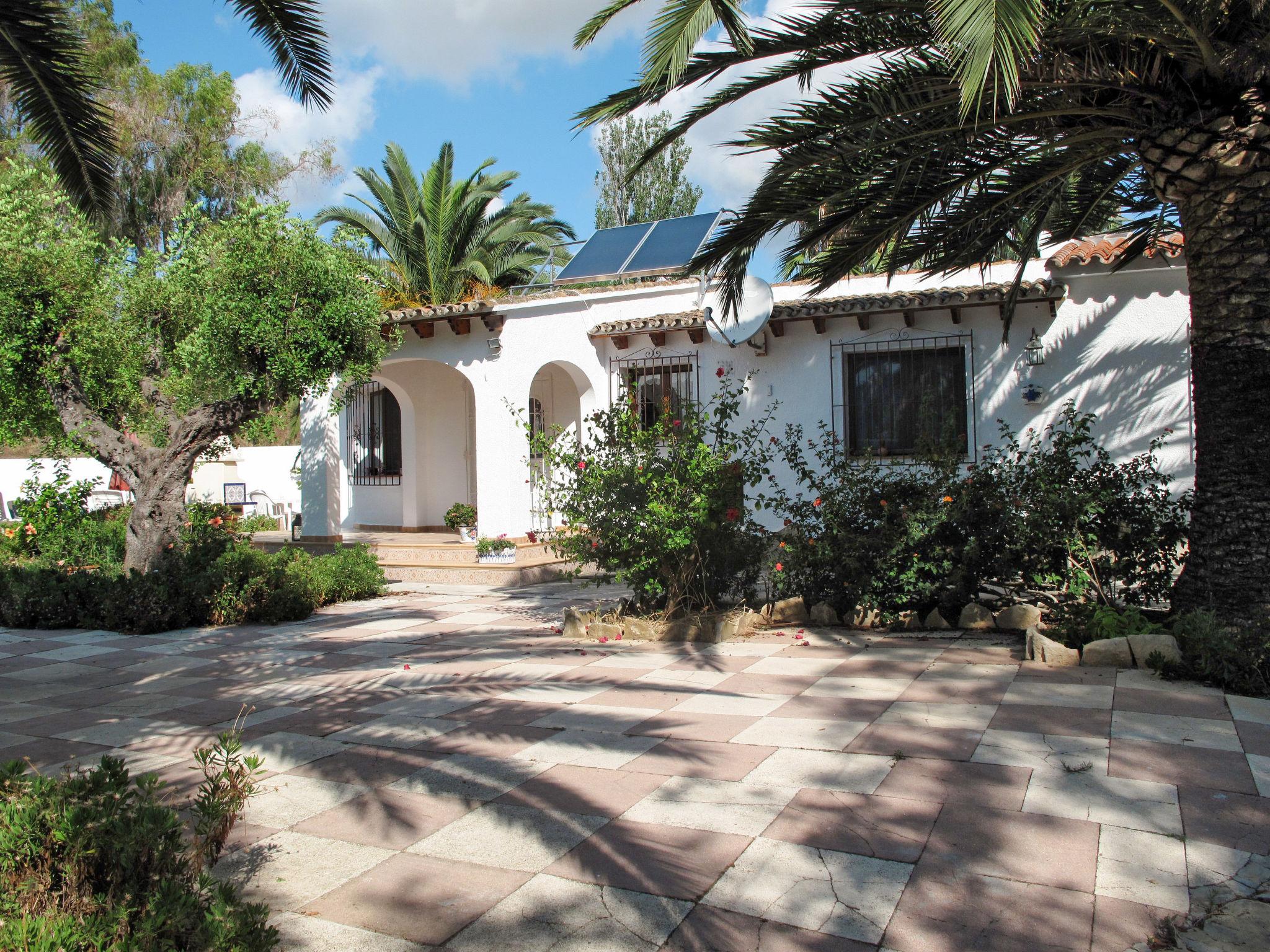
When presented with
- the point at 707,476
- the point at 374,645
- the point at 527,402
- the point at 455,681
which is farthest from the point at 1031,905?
the point at 527,402

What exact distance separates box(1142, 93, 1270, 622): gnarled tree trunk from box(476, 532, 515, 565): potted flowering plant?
8313mm

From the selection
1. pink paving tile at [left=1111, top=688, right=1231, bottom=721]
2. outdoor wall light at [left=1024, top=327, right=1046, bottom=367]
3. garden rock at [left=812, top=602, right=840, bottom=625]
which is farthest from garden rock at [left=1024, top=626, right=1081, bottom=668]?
outdoor wall light at [left=1024, top=327, right=1046, bottom=367]

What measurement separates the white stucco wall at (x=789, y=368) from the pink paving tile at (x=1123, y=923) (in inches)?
267

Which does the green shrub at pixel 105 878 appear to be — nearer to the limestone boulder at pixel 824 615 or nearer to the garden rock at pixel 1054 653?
the garden rock at pixel 1054 653

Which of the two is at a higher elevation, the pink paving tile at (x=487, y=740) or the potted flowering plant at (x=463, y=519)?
the potted flowering plant at (x=463, y=519)

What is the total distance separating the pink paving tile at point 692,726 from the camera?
4938mm

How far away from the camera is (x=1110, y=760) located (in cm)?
420

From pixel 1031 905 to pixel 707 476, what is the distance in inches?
194

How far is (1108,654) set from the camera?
234 inches

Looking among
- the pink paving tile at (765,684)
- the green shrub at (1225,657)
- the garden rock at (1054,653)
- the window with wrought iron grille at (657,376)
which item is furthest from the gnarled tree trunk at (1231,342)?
the window with wrought iron grille at (657,376)

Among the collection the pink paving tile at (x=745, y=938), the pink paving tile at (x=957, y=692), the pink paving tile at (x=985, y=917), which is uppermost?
the pink paving tile at (x=957, y=692)

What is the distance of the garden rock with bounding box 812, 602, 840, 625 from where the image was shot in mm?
7859

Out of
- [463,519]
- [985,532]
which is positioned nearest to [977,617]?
[985,532]

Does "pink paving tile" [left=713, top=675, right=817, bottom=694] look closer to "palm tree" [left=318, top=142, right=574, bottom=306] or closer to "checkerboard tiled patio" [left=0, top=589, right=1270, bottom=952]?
"checkerboard tiled patio" [left=0, top=589, right=1270, bottom=952]
